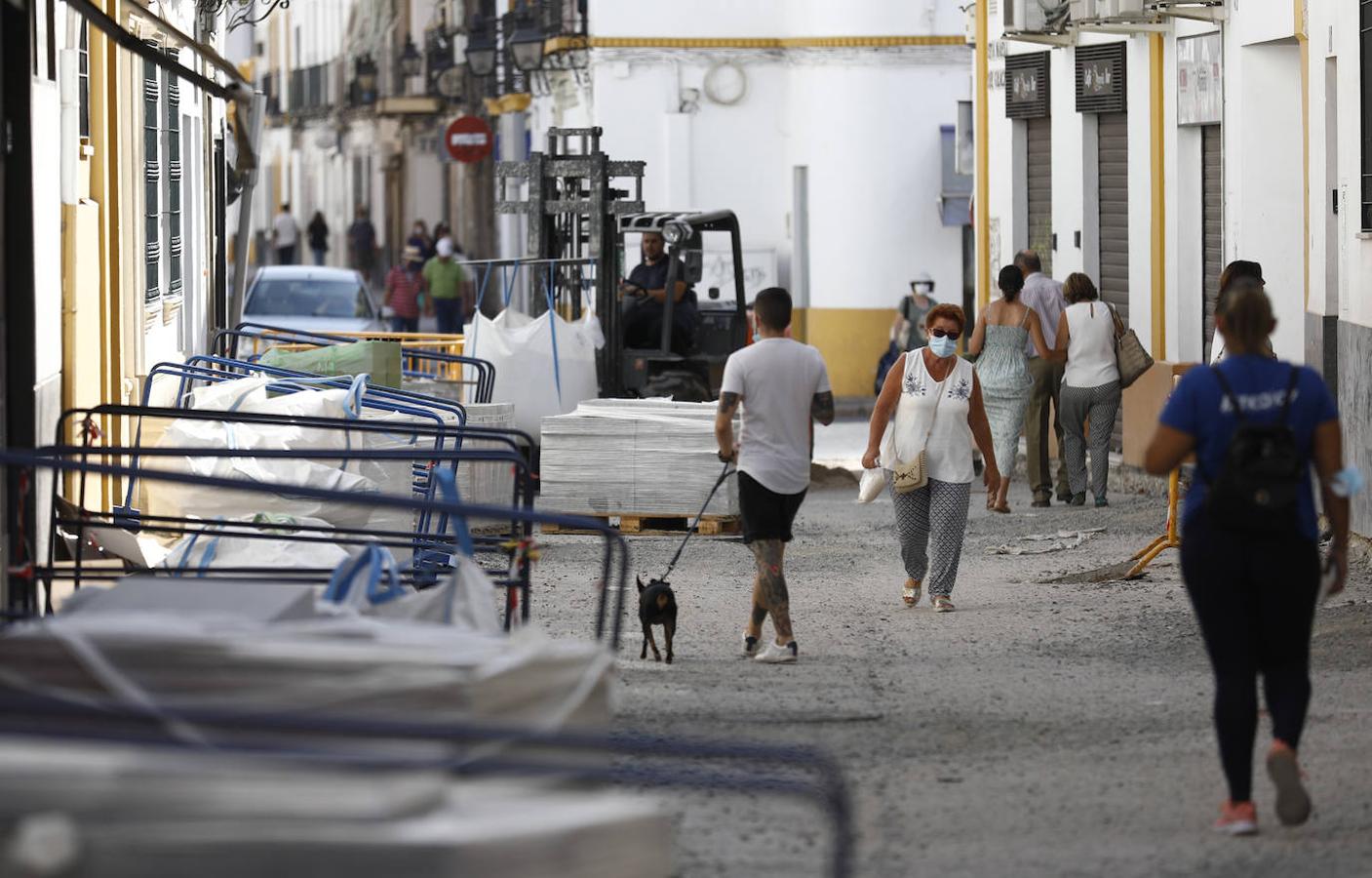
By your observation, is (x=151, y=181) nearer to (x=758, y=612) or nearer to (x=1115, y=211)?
(x=758, y=612)

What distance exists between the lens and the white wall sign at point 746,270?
3075 cm

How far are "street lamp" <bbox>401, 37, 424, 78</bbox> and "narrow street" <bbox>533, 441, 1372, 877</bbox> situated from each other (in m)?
37.6

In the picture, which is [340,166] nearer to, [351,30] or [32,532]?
[351,30]

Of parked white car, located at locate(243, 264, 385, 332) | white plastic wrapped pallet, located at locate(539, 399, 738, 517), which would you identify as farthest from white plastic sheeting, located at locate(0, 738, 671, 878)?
parked white car, located at locate(243, 264, 385, 332)

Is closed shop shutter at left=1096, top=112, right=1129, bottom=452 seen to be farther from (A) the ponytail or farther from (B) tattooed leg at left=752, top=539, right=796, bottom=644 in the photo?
(A) the ponytail

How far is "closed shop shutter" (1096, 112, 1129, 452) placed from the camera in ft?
68.4

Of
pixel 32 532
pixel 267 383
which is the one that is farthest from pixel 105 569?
pixel 267 383

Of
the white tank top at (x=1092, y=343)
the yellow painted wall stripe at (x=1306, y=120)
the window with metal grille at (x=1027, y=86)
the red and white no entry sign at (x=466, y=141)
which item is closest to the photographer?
the yellow painted wall stripe at (x=1306, y=120)

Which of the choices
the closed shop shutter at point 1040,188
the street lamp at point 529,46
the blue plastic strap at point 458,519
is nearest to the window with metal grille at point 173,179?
the closed shop shutter at point 1040,188

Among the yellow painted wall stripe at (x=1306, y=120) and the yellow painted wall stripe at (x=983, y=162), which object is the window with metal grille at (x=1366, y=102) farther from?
the yellow painted wall stripe at (x=983, y=162)

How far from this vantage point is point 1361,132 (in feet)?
45.9

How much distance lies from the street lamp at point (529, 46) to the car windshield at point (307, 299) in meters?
7.76

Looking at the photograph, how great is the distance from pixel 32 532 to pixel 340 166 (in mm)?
61156

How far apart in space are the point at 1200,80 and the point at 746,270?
1321 centimetres
